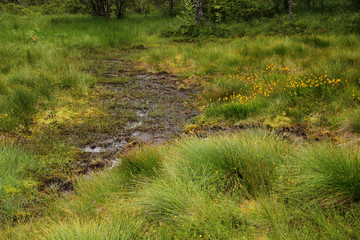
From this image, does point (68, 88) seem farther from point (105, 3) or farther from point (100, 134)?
point (105, 3)

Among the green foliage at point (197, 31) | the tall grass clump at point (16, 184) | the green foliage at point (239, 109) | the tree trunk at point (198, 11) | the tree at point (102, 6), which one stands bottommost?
the tall grass clump at point (16, 184)

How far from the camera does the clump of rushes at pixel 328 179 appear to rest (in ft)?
7.57

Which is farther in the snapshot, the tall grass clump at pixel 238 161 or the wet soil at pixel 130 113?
the wet soil at pixel 130 113

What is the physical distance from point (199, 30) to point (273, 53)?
6.07 meters

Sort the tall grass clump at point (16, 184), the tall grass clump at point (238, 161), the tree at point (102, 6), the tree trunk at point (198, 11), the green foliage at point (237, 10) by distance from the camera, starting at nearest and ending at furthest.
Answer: the tall grass clump at point (238, 161)
the tall grass clump at point (16, 184)
the tree trunk at point (198, 11)
the green foliage at point (237, 10)
the tree at point (102, 6)

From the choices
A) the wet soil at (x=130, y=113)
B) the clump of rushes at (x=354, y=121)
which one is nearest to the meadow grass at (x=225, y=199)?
the wet soil at (x=130, y=113)

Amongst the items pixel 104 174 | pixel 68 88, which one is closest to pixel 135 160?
pixel 104 174

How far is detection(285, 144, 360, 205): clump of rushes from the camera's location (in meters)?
2.31

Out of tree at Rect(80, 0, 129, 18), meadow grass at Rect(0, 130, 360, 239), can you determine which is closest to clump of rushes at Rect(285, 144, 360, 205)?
meadow grass at Rect(0, 130, 360, 239)

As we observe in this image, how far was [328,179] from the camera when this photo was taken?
2.39 metres

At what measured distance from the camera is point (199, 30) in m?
13.1

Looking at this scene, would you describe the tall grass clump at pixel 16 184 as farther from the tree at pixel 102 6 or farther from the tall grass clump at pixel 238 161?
the tree at pixel 102 6

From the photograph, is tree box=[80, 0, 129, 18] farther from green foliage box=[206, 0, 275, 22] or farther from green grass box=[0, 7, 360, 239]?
green grass box=[0, 7, 360, 239]

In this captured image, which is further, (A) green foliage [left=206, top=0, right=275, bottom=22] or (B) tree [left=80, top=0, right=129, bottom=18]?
(B) tree [left=80, top=0, right=129, bottom=18]
